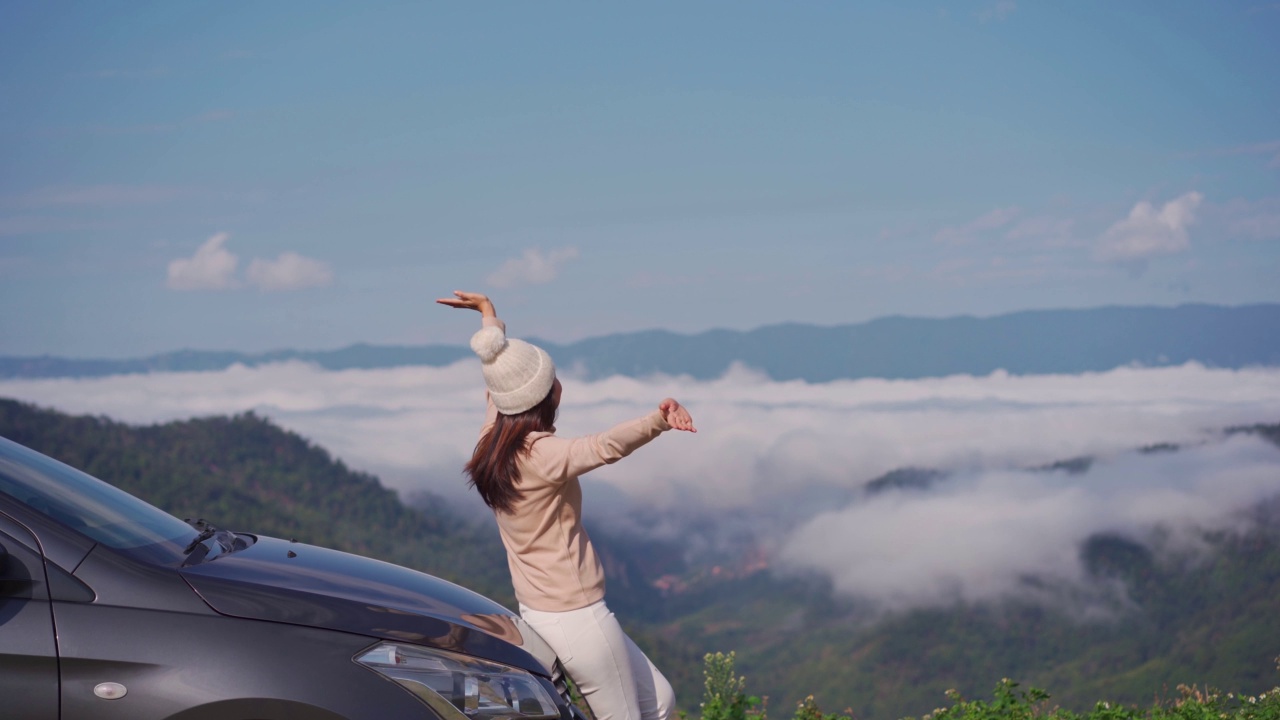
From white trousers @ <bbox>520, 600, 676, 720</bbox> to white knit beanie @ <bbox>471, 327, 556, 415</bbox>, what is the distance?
→ 66 centimetres

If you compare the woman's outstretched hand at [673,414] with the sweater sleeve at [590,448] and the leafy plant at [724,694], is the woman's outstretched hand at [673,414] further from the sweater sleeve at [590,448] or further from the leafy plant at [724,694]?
the leafy plant at [724,694]

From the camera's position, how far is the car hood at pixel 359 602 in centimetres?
287

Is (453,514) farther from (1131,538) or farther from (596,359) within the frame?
(596,359)

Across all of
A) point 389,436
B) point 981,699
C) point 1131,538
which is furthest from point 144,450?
point 1131,538

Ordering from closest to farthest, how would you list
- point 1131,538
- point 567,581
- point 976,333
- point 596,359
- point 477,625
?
point 477,625
point 567,581
point 1131,538
point 596,359
point 976,333

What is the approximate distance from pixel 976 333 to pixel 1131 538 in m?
108

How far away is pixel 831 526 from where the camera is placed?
123 m

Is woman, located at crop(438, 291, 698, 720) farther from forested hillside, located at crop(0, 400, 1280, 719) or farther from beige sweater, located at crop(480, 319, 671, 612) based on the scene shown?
forested hillside, located at crop(0, 400, 1280, 719)

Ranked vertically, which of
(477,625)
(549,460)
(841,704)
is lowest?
(841,704)

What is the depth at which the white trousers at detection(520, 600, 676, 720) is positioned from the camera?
3.38 metres

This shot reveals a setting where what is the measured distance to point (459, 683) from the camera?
115 inches

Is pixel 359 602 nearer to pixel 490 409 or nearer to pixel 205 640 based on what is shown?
pixel 205 640

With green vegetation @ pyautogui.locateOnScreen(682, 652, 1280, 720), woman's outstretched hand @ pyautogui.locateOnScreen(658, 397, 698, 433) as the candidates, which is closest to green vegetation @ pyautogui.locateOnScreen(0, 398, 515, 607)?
green vegetation @ pyautogui.locateOnScreen(682, 652, 1280, 720)

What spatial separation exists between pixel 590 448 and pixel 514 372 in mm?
401
